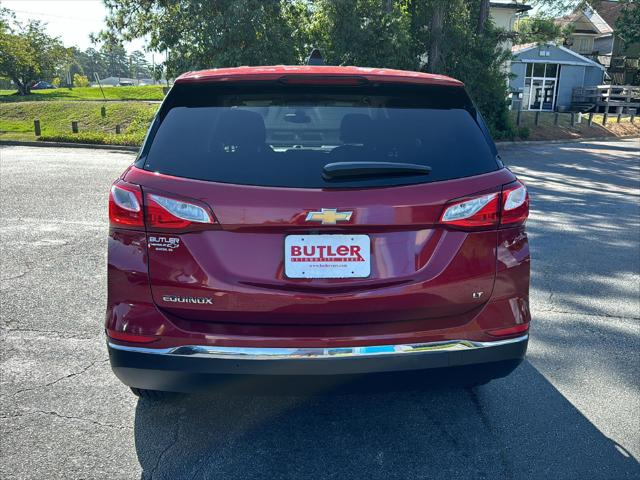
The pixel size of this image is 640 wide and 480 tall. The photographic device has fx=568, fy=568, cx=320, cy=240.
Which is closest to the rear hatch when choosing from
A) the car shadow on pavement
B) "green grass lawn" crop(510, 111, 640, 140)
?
the car shadow on pavement

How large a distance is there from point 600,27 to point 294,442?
5415cm

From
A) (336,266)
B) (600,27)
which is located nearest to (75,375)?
(336,266)

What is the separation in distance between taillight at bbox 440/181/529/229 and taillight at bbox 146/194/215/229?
38.8 inches

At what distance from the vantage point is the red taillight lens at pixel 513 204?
2.48 meters

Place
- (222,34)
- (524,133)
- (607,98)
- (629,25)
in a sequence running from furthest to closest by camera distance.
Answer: (629,25) → (607,98) → (524,133) → (222,34)

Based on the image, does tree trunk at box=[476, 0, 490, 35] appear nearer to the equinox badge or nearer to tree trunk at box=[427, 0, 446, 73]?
tree trunk at box=[427, 0, 446, 73]

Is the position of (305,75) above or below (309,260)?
above

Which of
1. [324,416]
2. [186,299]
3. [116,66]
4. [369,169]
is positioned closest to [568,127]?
[324,416]

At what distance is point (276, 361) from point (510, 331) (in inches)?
41.2

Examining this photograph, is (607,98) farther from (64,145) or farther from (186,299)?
(186,299)

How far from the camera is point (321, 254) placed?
2.29m

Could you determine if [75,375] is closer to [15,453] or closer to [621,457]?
[15,453]

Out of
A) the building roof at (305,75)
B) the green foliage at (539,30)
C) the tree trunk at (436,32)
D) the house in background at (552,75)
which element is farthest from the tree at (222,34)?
the house in background at (552,75)

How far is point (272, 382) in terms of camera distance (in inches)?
92.2
